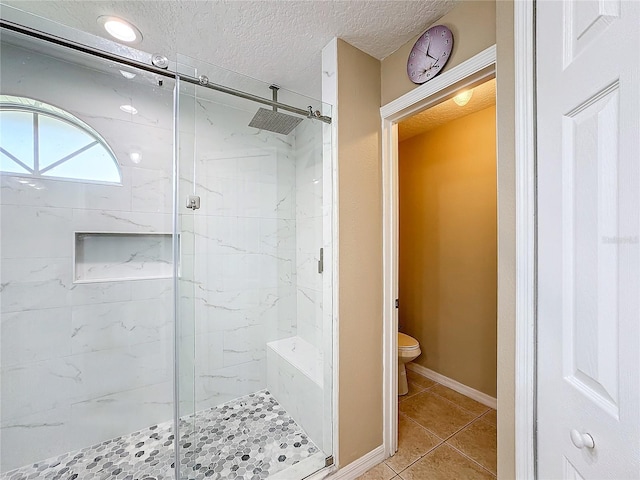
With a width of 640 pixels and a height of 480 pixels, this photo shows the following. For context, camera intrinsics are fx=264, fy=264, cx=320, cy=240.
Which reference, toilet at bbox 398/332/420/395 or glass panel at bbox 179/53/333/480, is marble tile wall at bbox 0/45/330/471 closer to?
glass panel at bbox 179/53/333/480

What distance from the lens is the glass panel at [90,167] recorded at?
1.55m

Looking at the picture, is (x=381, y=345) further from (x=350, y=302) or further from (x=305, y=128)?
(x=305, y=128)

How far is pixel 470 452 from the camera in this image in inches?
63.7

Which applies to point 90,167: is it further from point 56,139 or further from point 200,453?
point 200,453

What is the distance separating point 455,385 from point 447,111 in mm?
2361

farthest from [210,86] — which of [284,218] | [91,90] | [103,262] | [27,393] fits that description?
[27,393]

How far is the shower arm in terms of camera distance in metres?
1.03

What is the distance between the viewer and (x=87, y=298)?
1624 mm

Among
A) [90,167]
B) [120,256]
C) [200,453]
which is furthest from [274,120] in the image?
[200,453]
